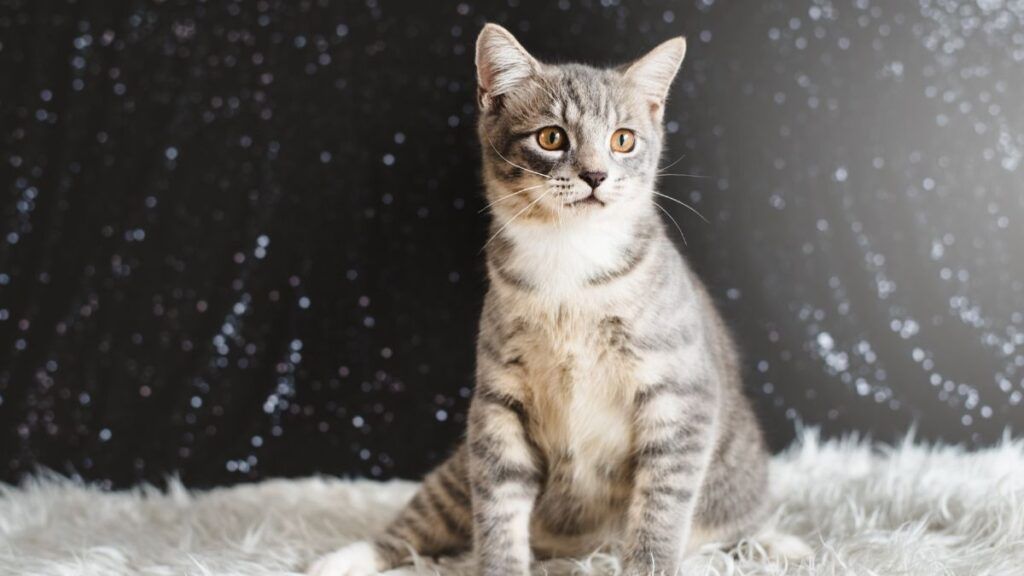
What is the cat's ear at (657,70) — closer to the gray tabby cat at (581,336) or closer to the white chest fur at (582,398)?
the gray tabby cat at (581,336)

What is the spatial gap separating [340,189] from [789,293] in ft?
3.77

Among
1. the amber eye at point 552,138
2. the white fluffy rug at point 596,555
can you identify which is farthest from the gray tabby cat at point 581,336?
the white fluffy rug at point 596,555

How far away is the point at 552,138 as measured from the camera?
1.53 metres

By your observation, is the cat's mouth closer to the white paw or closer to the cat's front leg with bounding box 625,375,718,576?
the cat's front leg with bounding box 625,375,718,576

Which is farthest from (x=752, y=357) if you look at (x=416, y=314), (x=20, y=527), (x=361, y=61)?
(x=20, y=527)

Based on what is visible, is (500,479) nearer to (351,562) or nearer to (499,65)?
(351,562)

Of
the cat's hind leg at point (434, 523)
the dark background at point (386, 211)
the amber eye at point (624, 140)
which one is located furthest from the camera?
the dark background at point (386, 211)

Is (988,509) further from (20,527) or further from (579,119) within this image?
(20,527)

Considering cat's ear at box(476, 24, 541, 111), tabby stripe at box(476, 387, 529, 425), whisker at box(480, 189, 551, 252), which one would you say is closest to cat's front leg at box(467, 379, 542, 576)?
tabby stripe at box(476, 387, 529, 425)

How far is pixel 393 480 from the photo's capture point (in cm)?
231

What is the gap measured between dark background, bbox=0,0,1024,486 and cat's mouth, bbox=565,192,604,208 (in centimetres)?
82

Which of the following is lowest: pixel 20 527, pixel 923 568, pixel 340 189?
pixel 20 527

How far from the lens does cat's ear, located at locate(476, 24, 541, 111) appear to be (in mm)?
1576

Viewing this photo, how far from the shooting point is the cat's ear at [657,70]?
162cm
